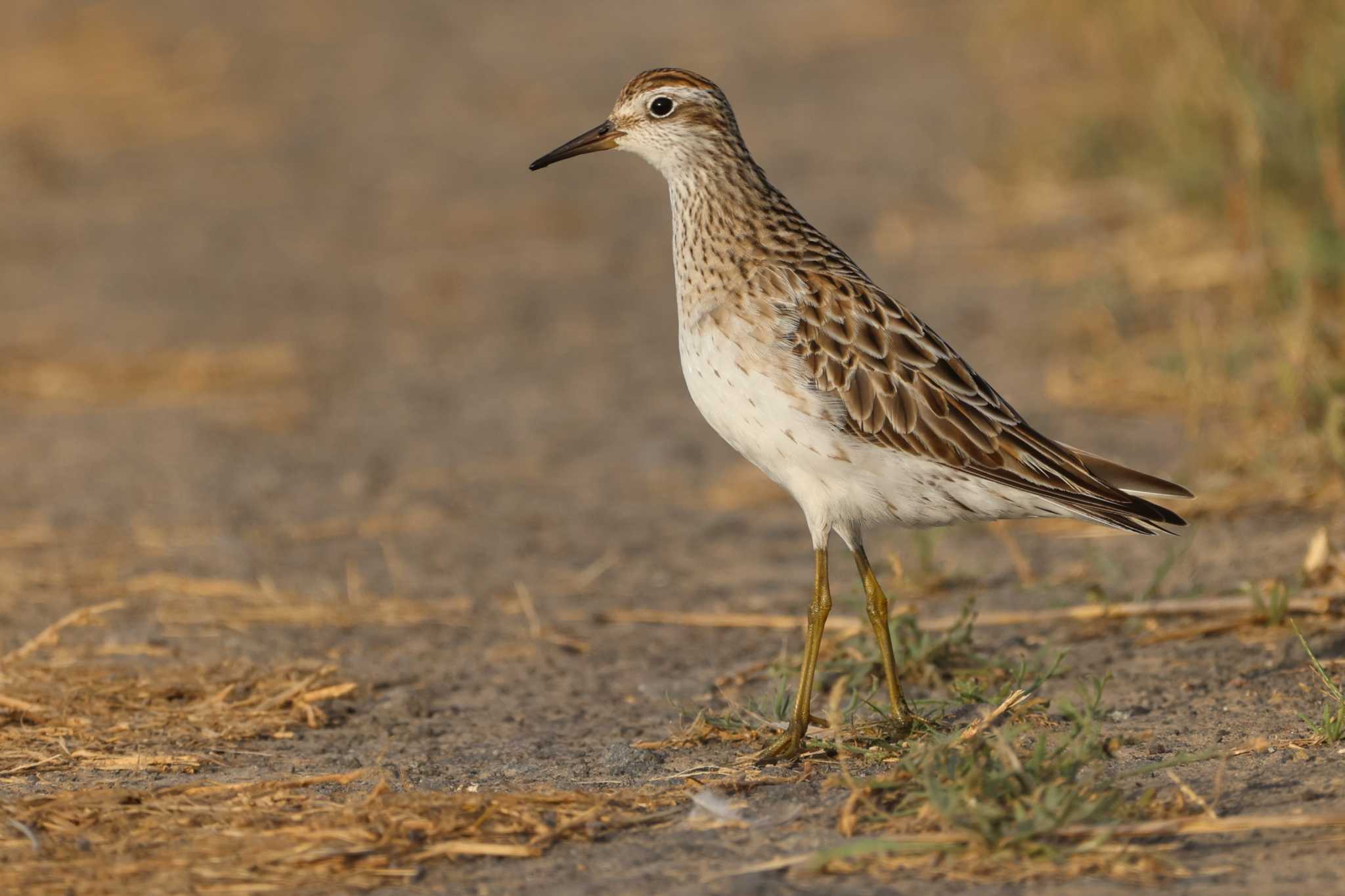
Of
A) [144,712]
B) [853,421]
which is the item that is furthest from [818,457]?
[144,712]

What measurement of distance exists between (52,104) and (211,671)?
41.1 ft

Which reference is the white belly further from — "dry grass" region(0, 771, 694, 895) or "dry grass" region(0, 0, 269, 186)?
"dry grass" region(0, 0, 269, 186)

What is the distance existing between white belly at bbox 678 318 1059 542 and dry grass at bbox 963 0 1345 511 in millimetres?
2486

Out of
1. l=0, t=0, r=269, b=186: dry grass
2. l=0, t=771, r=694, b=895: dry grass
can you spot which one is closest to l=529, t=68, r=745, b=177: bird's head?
l=0, t=771, r=694, b=895: dry grass

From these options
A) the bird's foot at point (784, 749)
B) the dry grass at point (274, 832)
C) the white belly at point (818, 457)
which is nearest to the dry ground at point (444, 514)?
the dry grass at point (274, 832)

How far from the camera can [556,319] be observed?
11703 mm

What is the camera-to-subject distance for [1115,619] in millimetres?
6102

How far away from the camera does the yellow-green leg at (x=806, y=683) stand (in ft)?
15.6

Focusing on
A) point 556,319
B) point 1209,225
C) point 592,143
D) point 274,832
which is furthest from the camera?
point 556,319

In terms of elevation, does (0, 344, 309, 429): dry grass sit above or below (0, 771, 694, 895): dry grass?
above

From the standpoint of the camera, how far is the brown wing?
501 centimetres

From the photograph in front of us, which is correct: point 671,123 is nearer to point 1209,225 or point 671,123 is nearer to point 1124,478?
point 1124,478

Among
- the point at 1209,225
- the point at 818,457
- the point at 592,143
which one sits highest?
the point at 592,143

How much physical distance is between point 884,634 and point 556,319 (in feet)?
22.4
